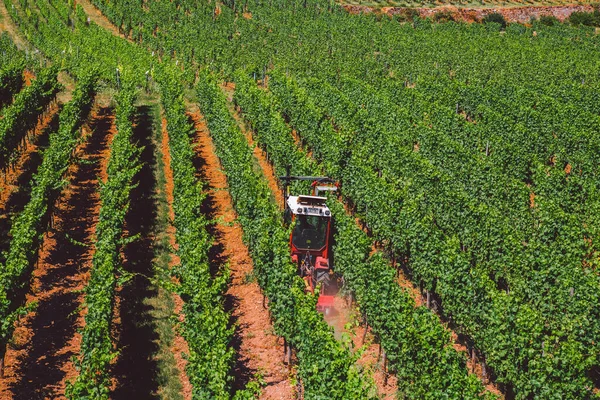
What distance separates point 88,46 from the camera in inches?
2237

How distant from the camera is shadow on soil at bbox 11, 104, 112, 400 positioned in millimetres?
17859

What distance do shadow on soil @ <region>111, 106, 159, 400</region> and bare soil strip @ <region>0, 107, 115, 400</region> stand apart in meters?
1.45

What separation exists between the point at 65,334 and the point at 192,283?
4.64 meters

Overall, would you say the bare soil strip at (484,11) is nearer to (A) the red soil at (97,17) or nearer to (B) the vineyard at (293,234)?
(A) the red soil at (97,17)

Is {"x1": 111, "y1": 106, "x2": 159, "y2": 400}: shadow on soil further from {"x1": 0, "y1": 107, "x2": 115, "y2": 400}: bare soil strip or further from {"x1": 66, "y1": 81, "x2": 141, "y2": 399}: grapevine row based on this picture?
{"x1": 0, "y1": 107, "x2": 115, "y2": 400}: bare soil strip

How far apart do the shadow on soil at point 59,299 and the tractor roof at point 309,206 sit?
25.3 feet

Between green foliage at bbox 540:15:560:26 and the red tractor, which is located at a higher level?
green foliage at bbox 540:15:560:26

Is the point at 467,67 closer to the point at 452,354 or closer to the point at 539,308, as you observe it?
the point at 539,308

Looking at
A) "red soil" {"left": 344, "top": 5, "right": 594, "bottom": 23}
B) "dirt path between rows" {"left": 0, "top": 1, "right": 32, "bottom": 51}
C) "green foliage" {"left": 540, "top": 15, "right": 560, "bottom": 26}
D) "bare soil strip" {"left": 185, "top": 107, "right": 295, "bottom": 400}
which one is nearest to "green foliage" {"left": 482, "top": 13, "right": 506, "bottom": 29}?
"red soil" {"left": 344, "top": 5, "right": 594, "bottom": 23}

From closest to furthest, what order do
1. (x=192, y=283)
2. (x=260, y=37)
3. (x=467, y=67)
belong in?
1. (x=192, y=283)
2. (x=467, y=67)
3. (x=260, y=37)

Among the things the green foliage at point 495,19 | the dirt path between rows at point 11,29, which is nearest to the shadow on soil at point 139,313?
the dirt path between rows at point 11,29

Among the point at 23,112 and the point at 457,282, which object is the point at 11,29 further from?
the point at 457,282

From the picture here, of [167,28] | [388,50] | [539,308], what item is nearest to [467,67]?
[388,50]

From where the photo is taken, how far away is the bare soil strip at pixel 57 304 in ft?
58.4
